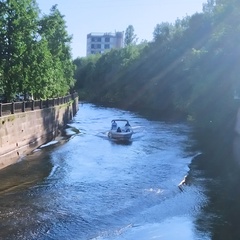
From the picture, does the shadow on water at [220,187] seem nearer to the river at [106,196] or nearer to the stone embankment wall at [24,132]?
the river at [106,196]

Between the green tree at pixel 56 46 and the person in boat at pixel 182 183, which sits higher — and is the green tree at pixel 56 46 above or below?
above

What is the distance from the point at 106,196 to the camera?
18594 millimetres

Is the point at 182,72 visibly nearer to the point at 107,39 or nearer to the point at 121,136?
the point at 121,136

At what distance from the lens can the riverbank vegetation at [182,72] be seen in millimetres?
40938

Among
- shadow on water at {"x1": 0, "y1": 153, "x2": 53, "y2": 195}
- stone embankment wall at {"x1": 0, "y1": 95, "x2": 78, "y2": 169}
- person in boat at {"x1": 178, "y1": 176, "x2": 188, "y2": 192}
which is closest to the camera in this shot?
shadow on water at {"x1": 0, "y1": 153, "x2": 53, "y2": 195}

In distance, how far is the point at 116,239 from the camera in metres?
13.7

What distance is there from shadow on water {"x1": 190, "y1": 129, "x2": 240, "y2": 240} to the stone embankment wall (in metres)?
10.5

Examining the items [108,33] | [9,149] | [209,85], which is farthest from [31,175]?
[108,33]

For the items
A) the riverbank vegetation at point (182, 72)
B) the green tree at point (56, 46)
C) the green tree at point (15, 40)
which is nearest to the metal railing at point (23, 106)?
the green tree at point (56, 46)

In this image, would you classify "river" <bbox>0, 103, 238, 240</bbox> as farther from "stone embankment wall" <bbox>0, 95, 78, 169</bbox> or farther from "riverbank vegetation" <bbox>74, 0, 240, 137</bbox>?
"riverbank vegetation" <bbox>74, 0, 240, 137</bbox>

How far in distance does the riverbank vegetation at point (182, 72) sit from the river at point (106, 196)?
13.5 meters

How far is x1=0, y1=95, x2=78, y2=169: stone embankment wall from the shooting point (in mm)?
24547

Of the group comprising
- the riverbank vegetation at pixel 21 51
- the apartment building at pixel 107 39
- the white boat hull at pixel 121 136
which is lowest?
the white boat hull at pixel 121 136

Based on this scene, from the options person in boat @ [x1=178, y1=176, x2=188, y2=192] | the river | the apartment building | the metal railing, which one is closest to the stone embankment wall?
the metal railing
